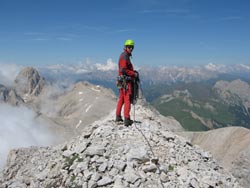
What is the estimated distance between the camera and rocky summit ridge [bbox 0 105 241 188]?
15.5 m

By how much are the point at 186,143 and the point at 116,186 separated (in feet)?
23.7

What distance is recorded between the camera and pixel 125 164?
1605 cm

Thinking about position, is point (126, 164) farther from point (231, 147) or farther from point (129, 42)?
point (231, 147)

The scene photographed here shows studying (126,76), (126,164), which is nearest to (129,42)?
(126,76)

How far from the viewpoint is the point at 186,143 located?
20500 mm

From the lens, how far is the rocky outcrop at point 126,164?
15.6 meters

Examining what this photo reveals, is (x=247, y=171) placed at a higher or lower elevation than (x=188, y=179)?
lower

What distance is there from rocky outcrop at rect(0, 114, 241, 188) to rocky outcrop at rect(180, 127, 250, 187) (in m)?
20.9

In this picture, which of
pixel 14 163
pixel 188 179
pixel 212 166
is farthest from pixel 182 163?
pixel 14 163

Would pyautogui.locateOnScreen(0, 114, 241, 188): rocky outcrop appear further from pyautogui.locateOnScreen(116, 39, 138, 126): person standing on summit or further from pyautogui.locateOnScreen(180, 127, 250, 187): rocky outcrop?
pyautogui.locateOnScreen(180, 127, 250, 187): rocky outcrop

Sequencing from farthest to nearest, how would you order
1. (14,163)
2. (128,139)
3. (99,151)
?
1. (14,163)
2. (128,139)
3. (99,151)

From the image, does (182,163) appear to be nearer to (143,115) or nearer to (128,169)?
(128,169)

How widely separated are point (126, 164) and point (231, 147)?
35408 millimetres

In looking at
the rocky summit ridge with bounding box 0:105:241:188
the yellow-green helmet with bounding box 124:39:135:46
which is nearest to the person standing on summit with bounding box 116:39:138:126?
the yellow-green helmet with bounding box 124:39:135:46
